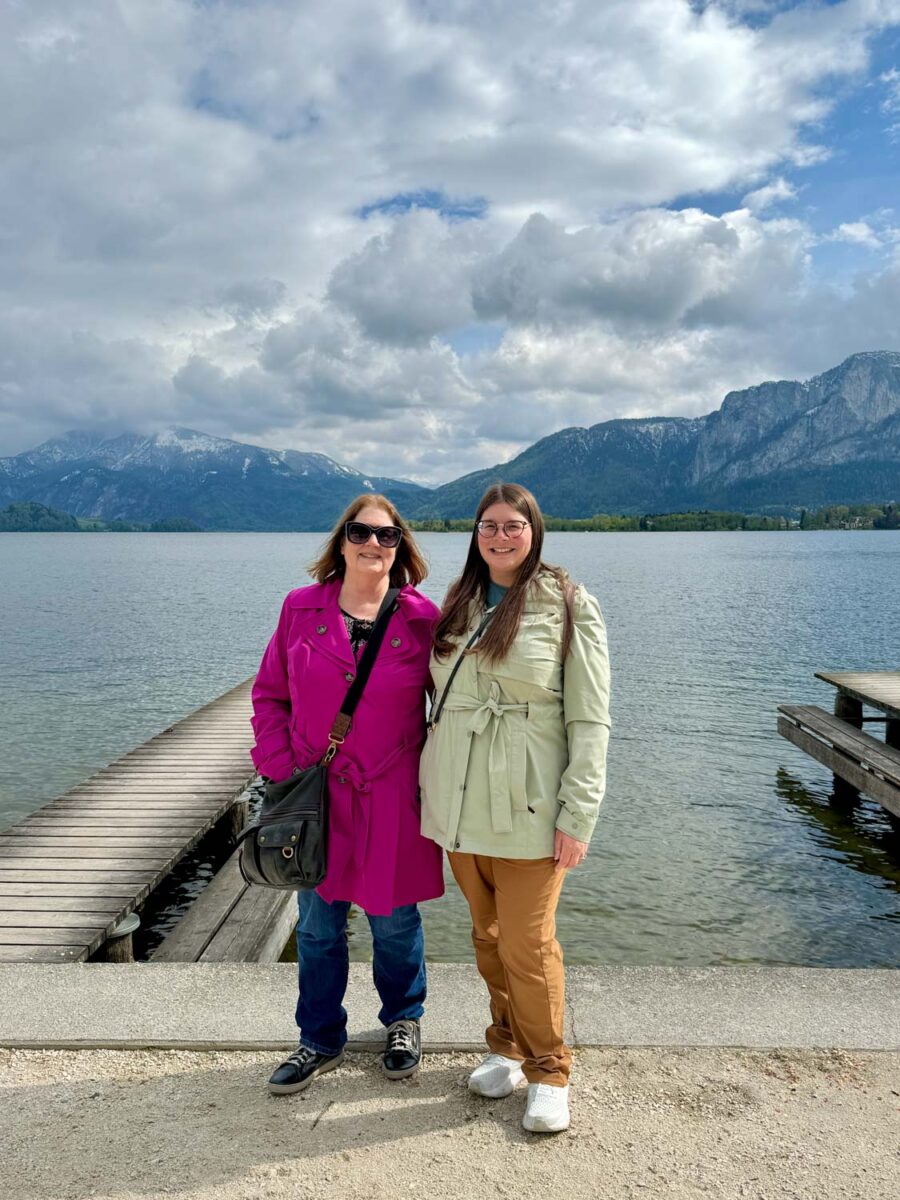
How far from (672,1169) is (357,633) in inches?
96.9

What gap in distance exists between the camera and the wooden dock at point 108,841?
6.30 metres

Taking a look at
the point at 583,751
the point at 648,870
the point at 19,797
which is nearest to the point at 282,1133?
the point at 583,751

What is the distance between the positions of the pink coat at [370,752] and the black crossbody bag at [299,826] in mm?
53

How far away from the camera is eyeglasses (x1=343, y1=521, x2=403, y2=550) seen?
4.01m

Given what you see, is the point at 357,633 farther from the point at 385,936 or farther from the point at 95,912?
the point at 95,912

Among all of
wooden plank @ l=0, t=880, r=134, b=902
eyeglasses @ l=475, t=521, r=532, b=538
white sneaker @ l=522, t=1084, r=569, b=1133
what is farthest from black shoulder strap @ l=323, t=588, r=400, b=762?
wooden plank @ l=0, t=880, r=134, b=902

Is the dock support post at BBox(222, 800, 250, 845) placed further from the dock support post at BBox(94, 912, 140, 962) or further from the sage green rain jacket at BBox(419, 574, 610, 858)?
the sage green rain jacket at BBox(419, 574, 610, 858)

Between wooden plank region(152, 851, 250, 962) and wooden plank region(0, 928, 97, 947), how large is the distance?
1.62 ft

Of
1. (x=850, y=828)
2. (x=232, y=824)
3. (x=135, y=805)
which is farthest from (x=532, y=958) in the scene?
(x=850, y=828)

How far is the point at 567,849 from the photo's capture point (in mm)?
3629

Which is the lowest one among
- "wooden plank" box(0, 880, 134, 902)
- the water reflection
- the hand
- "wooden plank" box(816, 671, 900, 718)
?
the water reflection

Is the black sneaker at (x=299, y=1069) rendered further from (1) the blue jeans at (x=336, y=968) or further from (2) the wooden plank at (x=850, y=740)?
(2) the wooden plank at (x=850, y=740)

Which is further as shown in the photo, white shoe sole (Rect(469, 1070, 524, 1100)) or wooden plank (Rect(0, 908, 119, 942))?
wooden plank (Rect(0, 908, 119, 942))

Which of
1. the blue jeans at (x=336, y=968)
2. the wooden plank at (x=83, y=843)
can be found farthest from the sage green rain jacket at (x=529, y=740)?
the wooden plank at (x=83, y=843)
